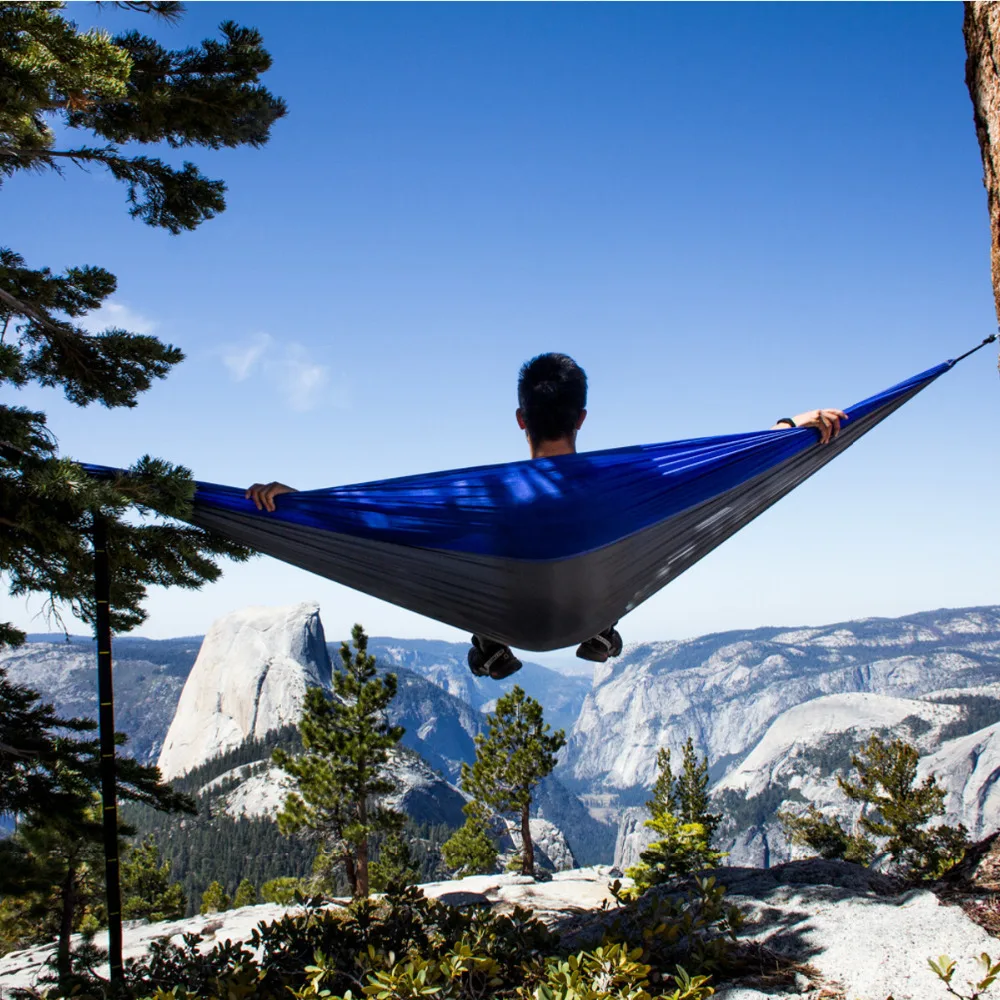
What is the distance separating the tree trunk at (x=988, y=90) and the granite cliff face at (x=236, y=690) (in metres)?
94.4

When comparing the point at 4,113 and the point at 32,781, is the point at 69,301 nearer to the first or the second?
the point at 4,113

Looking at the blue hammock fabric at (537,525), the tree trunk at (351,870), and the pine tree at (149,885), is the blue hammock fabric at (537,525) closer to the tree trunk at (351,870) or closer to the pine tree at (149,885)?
the tree trunk at (351,870)

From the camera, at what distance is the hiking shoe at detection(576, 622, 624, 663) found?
3469 mm

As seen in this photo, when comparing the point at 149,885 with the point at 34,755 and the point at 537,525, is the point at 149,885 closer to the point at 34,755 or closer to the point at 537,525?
the point at 34,755

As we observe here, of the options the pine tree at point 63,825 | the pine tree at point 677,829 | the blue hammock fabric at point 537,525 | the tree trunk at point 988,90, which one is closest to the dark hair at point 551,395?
the blue hammock fabric at point 537,525

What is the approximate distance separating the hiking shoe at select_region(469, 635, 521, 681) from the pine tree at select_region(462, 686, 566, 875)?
50.9 ft

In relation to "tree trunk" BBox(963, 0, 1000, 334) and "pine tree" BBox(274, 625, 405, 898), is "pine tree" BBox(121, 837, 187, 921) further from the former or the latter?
"tree trunk" BBox(963, 0, 1000, 334)

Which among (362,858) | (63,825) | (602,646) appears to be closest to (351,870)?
(362,858)

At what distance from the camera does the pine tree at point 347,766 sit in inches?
573

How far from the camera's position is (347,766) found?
14.8 metres

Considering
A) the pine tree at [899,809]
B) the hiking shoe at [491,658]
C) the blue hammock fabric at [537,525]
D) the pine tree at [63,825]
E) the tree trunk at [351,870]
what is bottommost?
the pine tree at [899,809]

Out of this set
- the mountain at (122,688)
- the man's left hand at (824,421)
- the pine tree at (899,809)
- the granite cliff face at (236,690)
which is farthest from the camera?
the mountain at (122,688)

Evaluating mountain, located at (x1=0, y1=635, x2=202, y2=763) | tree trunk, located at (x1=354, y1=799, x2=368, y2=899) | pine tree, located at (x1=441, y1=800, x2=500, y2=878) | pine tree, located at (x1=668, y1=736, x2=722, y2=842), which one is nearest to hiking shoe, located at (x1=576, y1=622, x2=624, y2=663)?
tree trunk, located at (x1=354, y1=799, x2=368, y2=899)

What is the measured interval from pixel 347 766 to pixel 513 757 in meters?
5.77
